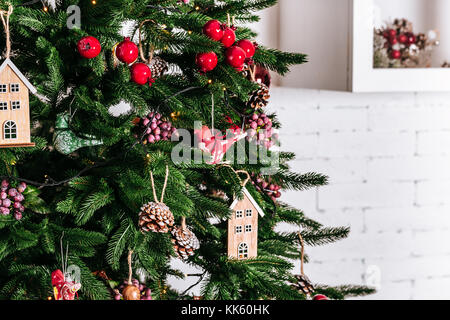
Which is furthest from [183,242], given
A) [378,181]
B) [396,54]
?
[378,181]

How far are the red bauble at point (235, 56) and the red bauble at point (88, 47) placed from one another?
0.22m

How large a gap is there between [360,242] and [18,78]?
1303 mm

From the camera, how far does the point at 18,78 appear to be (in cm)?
77

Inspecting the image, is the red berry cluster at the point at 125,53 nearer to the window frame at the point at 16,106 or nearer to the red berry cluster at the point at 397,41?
the window frame at the point at 16,106

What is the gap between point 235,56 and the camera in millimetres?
881

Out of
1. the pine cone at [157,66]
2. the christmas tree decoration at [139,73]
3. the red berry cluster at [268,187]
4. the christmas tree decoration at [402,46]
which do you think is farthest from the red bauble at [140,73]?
the christmas tree decoration at [402,46]

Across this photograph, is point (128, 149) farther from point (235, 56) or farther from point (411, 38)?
point (411, 38)

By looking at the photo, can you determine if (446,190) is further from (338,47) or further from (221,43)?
(221,43)

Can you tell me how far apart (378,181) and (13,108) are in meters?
1.28

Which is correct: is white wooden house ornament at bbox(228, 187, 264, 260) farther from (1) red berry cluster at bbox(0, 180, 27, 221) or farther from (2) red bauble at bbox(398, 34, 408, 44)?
(2) red bauble at bbox(398, 34, 408, 44)

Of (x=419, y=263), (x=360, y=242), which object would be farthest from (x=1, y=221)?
(x=419, y=263)

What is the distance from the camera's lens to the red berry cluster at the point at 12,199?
814mm

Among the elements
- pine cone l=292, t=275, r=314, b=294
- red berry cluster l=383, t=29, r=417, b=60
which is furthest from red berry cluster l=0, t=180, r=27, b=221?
red berry cluster l=383, t=29, r=417, b=60

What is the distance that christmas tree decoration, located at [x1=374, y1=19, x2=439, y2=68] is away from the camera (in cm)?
148
